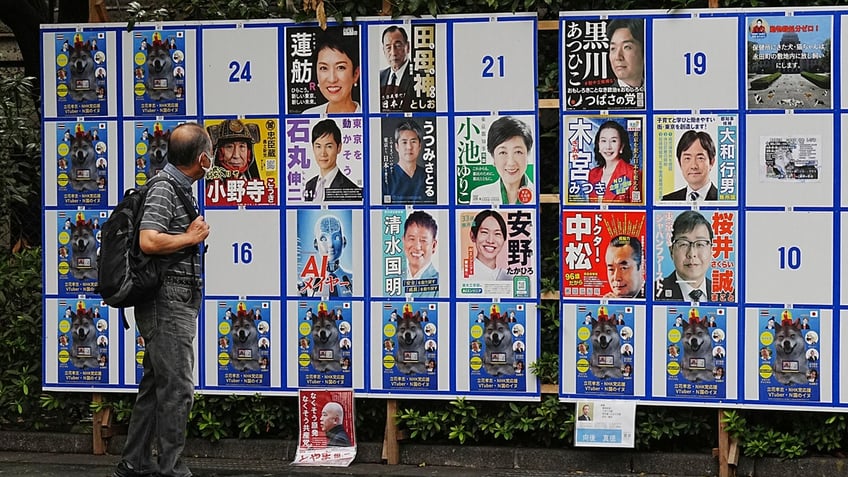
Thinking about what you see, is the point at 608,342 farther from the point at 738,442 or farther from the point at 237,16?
the point at 237,16

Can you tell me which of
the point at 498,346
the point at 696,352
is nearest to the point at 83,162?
the point at 498,346

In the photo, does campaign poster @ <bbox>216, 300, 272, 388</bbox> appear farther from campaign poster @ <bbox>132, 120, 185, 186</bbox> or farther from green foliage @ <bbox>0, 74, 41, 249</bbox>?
green foliage @ <bbox>0, 74, 41, 249</bbox>

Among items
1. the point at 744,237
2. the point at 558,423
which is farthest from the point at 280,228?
the point at 744,237

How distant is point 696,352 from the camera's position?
7.74 meters

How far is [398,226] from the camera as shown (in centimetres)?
806

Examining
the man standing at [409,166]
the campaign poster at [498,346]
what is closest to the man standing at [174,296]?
the man standing at [409,166]

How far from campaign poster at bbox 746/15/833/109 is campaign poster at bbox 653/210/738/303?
78 cm

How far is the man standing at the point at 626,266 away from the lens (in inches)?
306

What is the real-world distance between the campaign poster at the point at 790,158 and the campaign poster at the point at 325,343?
287 cm

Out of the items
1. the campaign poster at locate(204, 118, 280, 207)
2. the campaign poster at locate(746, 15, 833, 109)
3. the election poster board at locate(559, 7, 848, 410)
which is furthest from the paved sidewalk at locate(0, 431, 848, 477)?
the campaign poster at locate(746, 15, 833, 109)

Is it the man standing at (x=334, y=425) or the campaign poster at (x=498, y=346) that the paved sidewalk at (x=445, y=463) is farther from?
the campaign poster at (x=498, y=346)

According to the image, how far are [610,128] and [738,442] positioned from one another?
218 centimetres

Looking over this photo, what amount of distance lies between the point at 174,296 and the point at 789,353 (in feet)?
12.5

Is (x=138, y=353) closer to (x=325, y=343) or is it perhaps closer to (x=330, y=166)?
(x=325, y=343)
